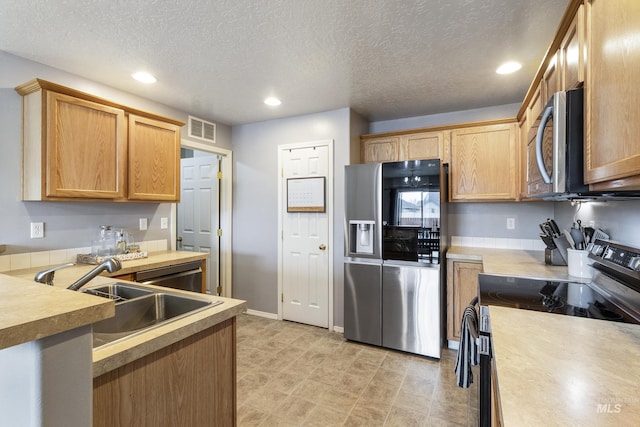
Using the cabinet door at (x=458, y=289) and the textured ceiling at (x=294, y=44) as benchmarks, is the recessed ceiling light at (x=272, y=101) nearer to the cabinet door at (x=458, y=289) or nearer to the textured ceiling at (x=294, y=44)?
the textured ceiling at (x=294, y=44)

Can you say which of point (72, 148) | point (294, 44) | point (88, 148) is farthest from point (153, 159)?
point (294, 44)

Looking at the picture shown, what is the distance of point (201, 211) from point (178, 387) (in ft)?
11.3

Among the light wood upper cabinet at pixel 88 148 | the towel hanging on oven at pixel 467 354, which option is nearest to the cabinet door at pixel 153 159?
the light wood upper cabinet at pixel 88 148

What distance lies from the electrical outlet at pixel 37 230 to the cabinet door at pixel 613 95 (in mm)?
3305

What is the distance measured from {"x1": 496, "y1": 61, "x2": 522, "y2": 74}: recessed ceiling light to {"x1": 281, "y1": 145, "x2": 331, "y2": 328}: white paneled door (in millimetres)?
1735

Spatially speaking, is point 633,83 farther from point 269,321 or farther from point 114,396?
point 269,321

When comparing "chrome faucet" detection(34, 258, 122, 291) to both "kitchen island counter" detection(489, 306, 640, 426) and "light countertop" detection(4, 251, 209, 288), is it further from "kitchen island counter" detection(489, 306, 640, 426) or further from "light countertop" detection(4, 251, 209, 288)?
"kitchen island counter" detection(489, 306, 640, 426)

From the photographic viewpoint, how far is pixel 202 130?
379 centimetres

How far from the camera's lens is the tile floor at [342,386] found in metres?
2.04

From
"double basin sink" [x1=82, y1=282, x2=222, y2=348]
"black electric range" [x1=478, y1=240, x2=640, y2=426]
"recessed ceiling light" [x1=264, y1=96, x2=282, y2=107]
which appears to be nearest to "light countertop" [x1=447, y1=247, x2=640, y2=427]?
"black electric range" [x1=478, y1=240, x2=640, y2=426]

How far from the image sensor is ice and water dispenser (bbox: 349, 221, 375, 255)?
10.1ft

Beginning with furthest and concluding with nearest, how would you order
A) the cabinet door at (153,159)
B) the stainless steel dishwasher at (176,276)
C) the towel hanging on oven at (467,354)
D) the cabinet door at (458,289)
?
the cabinet door at (458,289), the cabinet door at (153,159), the stainless steel dishwasher at (176,276), the towel hanging on oven at (467,354)

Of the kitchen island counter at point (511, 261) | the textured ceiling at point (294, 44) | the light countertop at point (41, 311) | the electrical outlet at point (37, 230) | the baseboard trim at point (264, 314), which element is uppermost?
the textured ceiling at point (294, 44)

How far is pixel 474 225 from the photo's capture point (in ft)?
11.4
